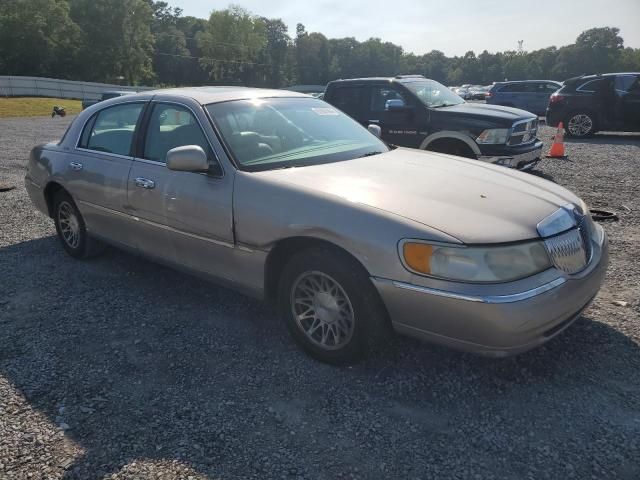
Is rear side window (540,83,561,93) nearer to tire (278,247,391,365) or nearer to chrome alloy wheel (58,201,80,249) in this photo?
chrome alloy wheel (58,201,80,249)

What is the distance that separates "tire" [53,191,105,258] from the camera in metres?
4.88

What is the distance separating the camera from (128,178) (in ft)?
13.4

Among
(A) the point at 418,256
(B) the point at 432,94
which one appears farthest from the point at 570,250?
(B) the point at 432,94

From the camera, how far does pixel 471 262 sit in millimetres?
2578

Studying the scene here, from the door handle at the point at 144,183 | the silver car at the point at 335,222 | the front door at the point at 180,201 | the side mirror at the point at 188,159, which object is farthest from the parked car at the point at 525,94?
the side mirror at the point at 188,159

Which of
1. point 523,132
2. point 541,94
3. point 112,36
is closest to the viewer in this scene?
point 523,132

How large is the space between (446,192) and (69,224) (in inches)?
148

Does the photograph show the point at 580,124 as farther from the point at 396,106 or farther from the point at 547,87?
the point at 396,106

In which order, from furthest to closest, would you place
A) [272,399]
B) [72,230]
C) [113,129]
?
1. [72,230]
2. [113,129]
3. [272,399]

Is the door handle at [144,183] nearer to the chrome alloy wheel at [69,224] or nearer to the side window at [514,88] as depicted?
the chrome alloy wheel at [69,224]

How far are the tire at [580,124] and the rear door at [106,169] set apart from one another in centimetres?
1271

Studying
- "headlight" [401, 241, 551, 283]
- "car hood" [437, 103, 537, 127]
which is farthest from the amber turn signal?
"car hood" [437, 103, 537, 127]

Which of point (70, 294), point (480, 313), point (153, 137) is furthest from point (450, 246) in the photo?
point (70, 294)

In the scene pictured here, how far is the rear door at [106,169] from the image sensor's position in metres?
4.21
